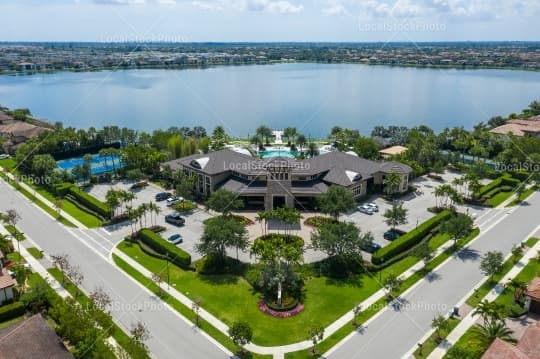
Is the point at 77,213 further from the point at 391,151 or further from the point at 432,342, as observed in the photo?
the point at 391,151

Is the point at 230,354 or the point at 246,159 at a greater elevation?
the point at 246,159

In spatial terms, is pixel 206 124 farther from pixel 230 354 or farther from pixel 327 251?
pixel 230 354

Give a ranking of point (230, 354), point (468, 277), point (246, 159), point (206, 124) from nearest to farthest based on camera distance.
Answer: point (230, 354)
point (468, 277)
point (246, 159)
point (206, 124)

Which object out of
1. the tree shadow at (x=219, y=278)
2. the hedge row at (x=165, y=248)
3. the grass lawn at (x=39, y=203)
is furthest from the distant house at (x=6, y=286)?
the tree shadow at (x=219, y=278)

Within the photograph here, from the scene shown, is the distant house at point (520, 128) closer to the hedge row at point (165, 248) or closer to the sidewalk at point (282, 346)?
the sidewalk at point (282, 346)

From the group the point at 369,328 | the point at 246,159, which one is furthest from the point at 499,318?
the point at 246,159

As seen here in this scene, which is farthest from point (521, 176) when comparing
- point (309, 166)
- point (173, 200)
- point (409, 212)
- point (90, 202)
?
point (90, 202)

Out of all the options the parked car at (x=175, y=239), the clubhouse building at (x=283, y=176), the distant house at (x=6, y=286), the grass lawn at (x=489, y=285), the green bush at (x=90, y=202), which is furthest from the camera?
the clubhouse building at (x=283, y=176)
